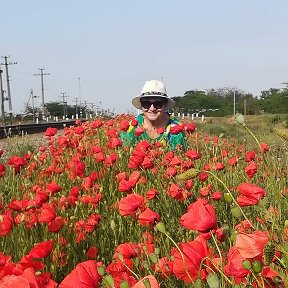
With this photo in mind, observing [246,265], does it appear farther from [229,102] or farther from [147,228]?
[229,102]

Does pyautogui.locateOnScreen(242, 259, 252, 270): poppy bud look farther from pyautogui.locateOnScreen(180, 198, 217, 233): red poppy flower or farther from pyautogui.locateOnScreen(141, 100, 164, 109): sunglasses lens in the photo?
pyautogui.locateOnScreen(141, 100, 164, 109): sunglasses lens

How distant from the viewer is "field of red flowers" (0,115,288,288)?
1.19 metres

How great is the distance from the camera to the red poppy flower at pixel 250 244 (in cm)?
108

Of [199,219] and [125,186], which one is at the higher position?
[199,219]

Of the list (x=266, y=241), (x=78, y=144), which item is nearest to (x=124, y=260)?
(x=266, y=241)

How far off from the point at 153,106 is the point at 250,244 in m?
4.10

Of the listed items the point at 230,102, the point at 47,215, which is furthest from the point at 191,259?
the point at 230,102

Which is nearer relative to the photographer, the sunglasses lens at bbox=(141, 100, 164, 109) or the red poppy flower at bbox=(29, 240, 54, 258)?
the red poppy flower at bbox=(29, 240, 54, 258)

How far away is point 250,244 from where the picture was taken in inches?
43.1

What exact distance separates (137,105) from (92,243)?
10.6ft

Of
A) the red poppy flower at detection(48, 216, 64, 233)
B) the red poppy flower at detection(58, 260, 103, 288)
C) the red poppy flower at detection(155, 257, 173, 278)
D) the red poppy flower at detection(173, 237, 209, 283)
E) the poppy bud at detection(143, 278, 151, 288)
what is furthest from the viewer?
the red poppy flower at detection(48, 216, 64, 233)

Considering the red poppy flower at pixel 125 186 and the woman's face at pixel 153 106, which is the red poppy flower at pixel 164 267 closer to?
the red poppy flower at pixel 125 186

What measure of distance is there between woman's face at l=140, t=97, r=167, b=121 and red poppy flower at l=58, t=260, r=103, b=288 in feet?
13.0

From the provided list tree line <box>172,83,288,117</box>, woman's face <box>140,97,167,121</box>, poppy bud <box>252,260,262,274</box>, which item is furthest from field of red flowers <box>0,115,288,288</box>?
tree line <box>172,83,288,117</box>
